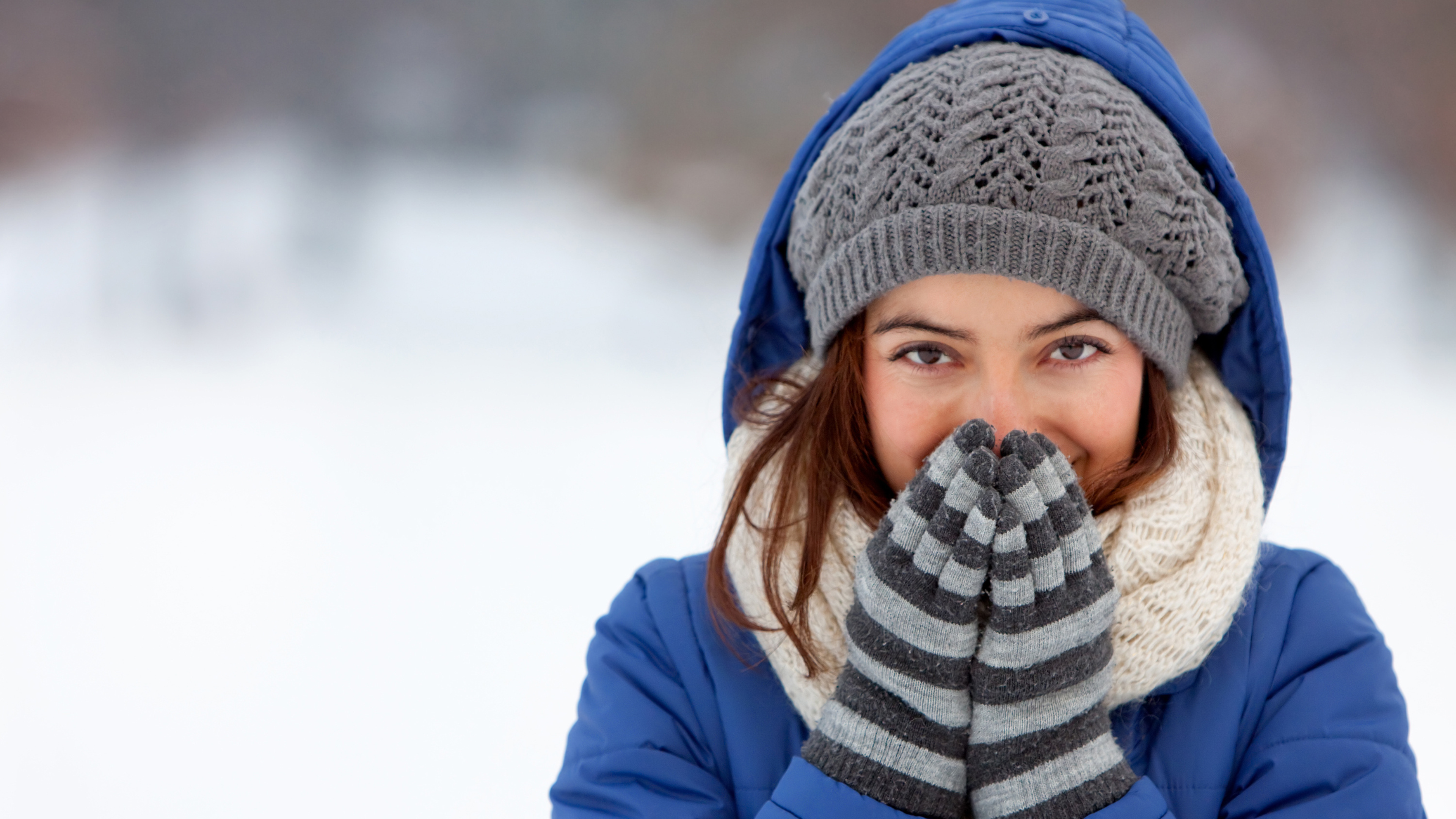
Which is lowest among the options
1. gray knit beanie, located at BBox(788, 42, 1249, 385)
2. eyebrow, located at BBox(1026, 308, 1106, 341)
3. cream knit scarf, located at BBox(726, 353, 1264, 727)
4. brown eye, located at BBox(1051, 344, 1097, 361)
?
cream knit scarf, located at BBox(726, 353, 1264, 727)

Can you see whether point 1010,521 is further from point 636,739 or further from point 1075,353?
point 636,739

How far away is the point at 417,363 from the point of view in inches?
119

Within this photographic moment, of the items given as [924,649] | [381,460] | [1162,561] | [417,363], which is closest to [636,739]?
[924,649]

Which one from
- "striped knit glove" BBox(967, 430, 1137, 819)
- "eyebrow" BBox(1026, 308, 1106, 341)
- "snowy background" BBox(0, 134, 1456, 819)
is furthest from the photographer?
"snowy background" BBox(0, 134, 1456, 819)

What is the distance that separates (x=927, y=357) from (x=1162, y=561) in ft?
0.93

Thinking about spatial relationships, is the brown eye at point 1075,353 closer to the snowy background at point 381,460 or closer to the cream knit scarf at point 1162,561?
the cream knit scarf at point 1162,561

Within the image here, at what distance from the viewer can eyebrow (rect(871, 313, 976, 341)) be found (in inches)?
36.5

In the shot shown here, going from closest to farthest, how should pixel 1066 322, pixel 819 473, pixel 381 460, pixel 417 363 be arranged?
pixel 1066 322, pixel 819 473, pixel 381 460, pixel 417 363

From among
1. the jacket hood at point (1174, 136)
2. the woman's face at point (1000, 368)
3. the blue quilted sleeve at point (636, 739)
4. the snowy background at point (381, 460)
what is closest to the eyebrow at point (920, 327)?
the woman's face at point (1000, 368)

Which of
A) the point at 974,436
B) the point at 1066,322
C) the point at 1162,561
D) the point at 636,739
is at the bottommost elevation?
the point at 636,739

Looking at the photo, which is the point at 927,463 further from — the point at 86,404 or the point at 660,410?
the point at 86,404

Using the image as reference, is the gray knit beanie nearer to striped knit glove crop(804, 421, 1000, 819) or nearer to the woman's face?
the woman's face

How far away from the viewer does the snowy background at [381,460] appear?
2.07 metres

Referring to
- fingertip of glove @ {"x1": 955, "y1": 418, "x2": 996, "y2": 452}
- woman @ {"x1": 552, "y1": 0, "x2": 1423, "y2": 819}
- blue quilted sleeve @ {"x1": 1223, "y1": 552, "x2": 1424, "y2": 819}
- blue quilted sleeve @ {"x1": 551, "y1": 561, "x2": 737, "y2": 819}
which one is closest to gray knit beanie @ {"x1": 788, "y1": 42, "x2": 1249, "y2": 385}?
woman @ {"x1": 552, "y1": 0, "x2": 1423, "y2": 819}
